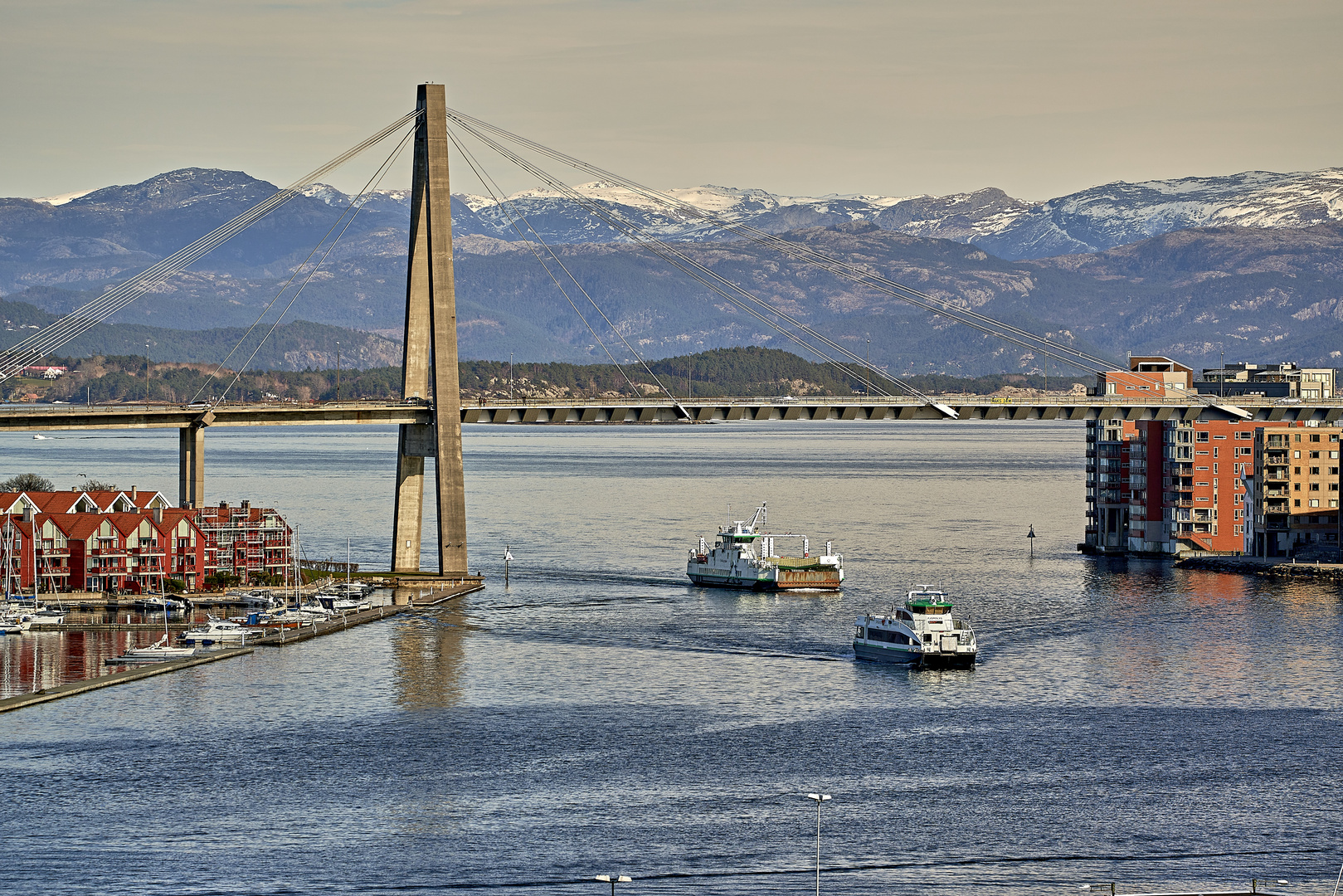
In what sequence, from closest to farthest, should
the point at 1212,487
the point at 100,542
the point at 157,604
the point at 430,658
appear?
the point at 430,658 < the point at 157,604 < the point at 100,542 < the point at 1212,487

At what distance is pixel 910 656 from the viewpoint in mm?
54688

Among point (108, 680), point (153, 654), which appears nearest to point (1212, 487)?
point (153, 654)

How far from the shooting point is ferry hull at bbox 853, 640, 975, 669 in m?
54.3

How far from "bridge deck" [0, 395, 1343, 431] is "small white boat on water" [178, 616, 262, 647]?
11.6 meters

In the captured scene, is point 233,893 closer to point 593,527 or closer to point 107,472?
point 593,527

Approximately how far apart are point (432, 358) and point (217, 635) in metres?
18.0

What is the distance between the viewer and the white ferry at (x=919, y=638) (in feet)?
179

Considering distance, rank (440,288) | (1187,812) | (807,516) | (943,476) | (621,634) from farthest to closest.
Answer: (943,476) → (807,516) → (440,288) → (621,634) → (1187,812)

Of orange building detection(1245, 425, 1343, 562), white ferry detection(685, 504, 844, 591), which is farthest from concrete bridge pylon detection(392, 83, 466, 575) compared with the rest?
orange building detection(1245, 425, 1343, 562)

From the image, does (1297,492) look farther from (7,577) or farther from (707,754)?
(7,577)

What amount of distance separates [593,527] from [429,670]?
53578mm

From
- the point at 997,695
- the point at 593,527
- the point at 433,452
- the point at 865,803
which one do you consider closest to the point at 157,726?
the point at 865,803

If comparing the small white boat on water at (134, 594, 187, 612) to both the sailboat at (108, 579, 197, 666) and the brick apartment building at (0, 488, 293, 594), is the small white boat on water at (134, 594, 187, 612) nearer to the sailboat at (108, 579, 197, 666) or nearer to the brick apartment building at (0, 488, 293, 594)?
the brick apartment building at (0, 488, 293, 594)

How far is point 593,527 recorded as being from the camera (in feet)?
349
